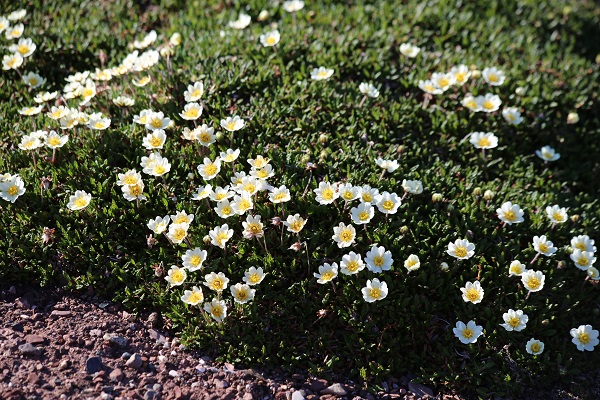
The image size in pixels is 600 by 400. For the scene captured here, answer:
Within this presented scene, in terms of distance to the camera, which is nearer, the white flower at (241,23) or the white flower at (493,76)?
the white flower at (493,76)

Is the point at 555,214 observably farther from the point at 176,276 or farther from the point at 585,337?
the point at 176,276

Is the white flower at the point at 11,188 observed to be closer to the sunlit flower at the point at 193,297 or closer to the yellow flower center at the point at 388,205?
the sunlit flower at the point at 193,297

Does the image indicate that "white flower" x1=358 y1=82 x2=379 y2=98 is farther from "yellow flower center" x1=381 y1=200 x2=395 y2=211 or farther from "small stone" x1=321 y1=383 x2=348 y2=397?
"small stone" x1=321 y1=383 x2=348 y2=397

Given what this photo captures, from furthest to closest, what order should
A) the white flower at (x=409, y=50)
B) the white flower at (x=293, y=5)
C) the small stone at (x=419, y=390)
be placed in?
1. the white flower at (x=293, y=5)
2. the white flower at (x=409, y=50)
3. the small stone at (x=419, y=390)

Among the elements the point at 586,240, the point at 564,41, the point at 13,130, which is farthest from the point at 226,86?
the point at 564,41

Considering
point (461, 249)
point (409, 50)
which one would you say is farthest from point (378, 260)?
point (409, 50)

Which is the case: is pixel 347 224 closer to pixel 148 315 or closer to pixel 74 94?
pixel 148 315

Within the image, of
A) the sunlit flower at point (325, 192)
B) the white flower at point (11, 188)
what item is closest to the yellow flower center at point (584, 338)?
the sunlit flower at point (325, 192)
